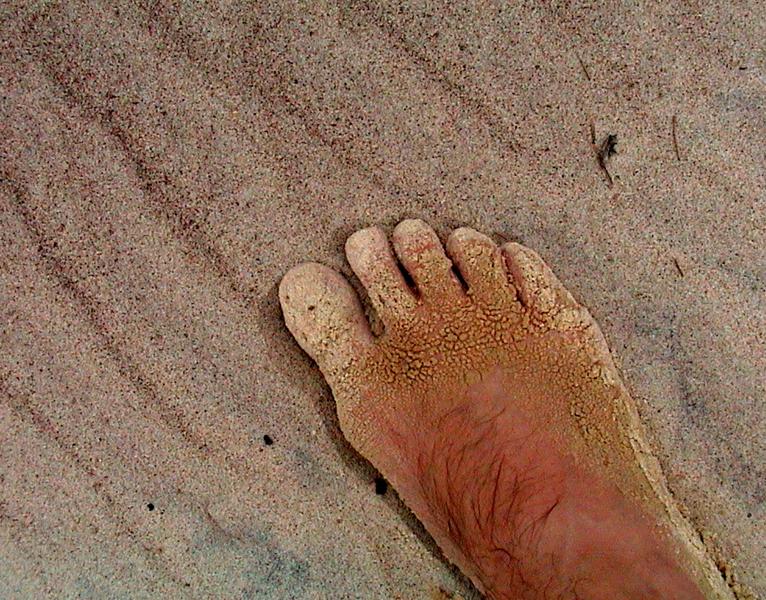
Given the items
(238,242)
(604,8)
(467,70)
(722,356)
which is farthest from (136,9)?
(722,356)

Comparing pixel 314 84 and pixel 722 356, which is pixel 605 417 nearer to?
pixel 722 356

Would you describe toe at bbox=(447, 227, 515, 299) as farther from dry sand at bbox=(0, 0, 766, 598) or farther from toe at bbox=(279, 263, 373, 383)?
toe at bbox=(279, 263, 373, 383)

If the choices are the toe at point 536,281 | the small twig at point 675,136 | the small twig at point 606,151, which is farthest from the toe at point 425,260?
the small twig at point 675,136

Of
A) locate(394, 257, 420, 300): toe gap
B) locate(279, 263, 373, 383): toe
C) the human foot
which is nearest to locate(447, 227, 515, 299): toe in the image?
the human foot

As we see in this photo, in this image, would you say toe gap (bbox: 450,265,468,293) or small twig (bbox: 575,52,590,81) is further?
toe gap (bbox: 450,265,468,293)

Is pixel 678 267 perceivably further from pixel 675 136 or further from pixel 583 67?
pixel 583 67

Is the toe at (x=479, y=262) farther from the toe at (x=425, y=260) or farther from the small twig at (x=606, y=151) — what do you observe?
the small twig at (x=606, y=151)
